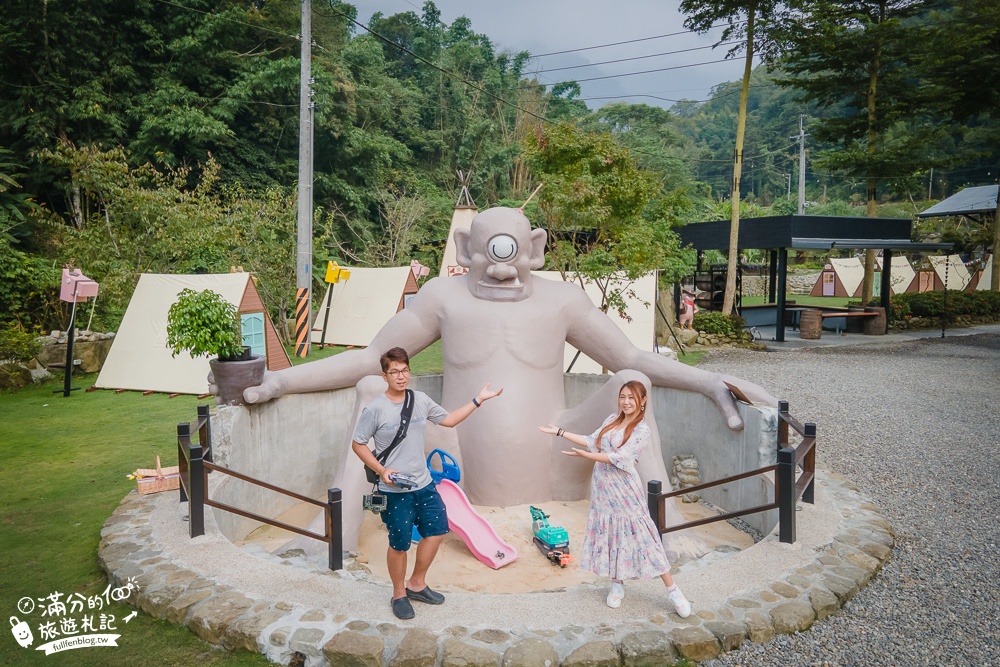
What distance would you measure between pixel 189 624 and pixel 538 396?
2.61 metres


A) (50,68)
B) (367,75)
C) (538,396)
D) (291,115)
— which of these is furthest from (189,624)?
(367,75)

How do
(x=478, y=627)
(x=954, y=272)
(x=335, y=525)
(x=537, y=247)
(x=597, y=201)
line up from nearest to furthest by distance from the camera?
(x=478, y=627), (x=335, y=525), (x=537, y=247), (x=597, y=201), (x=954, y=272)

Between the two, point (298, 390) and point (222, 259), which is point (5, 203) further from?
point (298, 390)

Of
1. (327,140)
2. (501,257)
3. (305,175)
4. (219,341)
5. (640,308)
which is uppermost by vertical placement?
(327,140)

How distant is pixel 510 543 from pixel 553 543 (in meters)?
0.34

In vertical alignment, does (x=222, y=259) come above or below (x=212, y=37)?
below

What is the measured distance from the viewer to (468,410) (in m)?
3.34

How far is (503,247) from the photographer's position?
15.5 ft

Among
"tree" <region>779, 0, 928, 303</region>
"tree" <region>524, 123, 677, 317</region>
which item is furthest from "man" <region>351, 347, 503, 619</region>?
"tree" <region>779, 0, 928, 303</region>

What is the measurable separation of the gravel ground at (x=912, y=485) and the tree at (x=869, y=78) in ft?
22.1

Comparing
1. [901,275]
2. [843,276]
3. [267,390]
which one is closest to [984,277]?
[901,275]

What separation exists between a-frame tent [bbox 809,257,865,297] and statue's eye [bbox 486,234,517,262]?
28339 mm

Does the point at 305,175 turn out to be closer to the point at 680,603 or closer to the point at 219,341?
the point at 219,341

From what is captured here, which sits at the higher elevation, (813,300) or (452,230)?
(452,230)
